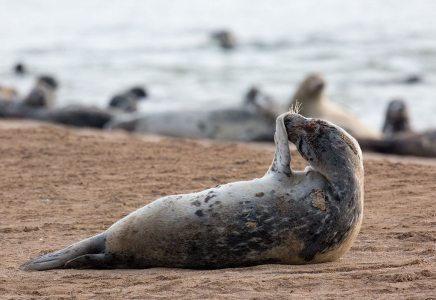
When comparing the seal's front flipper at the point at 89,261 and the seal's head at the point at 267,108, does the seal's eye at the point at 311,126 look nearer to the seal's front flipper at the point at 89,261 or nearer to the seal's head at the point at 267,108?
the seal's front flipper at the point at 89,261

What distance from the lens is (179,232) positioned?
3.80 meters

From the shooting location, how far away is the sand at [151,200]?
349 centimetres

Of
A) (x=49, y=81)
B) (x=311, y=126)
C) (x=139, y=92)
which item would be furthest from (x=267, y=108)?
(x=49, y=81)

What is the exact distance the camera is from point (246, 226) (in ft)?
12.3

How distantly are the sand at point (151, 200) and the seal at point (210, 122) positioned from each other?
277 cm

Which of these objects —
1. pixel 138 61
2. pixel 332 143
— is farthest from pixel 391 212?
pixel 138 61

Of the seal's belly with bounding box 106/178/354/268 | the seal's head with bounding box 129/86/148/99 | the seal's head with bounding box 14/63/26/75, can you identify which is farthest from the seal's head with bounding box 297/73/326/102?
the seal's head with bounding box 14/63/26/75

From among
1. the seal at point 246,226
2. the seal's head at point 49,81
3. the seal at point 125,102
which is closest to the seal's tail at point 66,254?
the seal at point 246,226

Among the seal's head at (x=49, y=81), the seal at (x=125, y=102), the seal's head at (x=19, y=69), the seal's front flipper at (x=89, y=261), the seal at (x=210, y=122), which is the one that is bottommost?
the seal's front flipper at (x=89, y=261)

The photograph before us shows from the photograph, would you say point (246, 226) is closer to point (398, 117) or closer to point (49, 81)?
point (398, 117)

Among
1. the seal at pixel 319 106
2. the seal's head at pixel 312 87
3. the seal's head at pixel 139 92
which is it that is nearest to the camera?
the seal at pixel 319 106

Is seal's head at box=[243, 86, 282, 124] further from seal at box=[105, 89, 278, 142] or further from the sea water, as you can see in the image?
the sea water

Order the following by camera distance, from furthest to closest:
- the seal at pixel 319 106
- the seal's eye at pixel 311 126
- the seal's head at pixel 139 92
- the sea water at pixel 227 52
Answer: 1. the sea water at pixel 227 52
2. the seal's head at pixel 139 92
3. the seal at pixel 319 106
4. the seal's eye at pixel 311 126

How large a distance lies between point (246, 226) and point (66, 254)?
1238 mm
